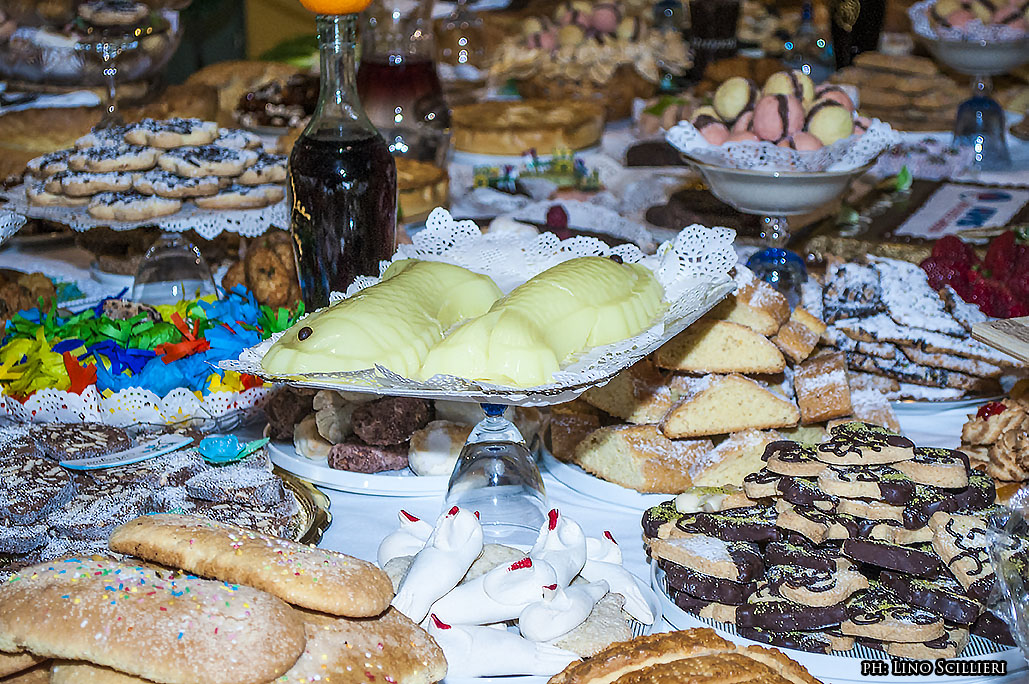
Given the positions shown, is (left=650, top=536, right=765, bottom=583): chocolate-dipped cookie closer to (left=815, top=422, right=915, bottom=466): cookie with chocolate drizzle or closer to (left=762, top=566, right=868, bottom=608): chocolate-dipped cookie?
(left=762, top=566, right=868, bottom=608): chocolate-dipped cookie

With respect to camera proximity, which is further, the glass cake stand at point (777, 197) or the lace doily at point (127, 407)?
the glass cake stand at point (777, 197)

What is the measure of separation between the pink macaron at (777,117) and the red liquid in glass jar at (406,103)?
2.85ft

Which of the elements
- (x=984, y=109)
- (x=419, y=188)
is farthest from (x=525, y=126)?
(x=984, y=109)

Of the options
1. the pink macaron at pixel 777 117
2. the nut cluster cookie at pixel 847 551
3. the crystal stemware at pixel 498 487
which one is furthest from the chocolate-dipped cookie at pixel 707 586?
the pink macaron at pixel 777 117

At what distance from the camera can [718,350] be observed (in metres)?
1.65

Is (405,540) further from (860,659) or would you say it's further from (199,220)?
(199,220)

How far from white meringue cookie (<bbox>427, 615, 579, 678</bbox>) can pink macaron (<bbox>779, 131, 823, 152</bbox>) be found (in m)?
1.30

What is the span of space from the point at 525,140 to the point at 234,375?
168 cm

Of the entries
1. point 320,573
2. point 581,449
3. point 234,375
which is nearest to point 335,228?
point 234,375

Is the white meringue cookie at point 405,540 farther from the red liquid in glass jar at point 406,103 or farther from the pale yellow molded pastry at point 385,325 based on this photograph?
the red liquid in glass jar at point 406,103

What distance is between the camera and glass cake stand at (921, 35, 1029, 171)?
3389 mm

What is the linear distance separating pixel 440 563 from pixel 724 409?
0.56 meters

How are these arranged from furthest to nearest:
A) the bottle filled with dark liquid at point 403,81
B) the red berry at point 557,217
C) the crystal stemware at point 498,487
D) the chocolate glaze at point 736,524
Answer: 1. the bottle filled with dark liquid at point 403,81
2. the red berry at point 557,217
3. the crystal stemware at point 498,487
4. the chocolate glaze at point 736,524

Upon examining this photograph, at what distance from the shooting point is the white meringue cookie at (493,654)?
116cm
